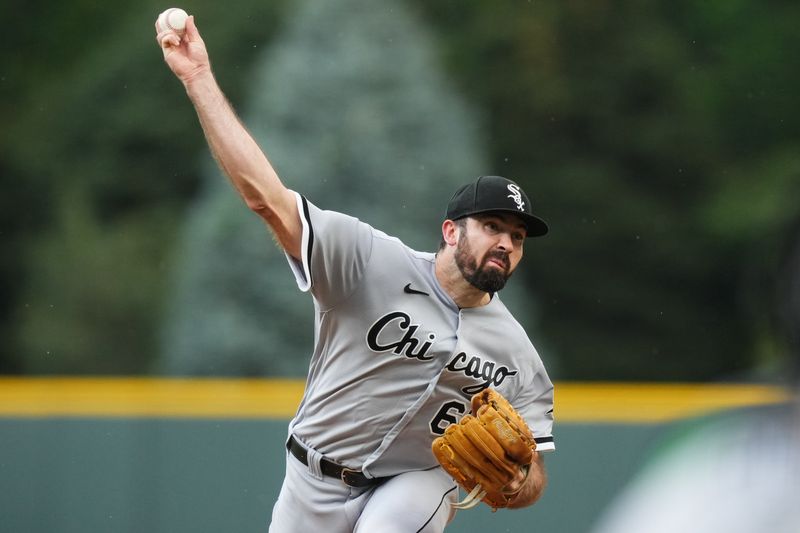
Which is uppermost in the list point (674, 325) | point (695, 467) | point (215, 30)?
point (215, 30)

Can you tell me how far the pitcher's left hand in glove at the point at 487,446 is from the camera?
3.69m

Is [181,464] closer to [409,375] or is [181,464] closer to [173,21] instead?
[409,375]

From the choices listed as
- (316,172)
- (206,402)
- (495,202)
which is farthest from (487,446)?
(316,172)

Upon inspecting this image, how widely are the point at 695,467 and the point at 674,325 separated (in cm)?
1196

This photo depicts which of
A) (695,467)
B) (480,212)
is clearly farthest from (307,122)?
(695,467)

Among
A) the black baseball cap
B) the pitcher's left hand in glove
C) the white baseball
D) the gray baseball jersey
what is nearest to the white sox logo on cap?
the black baseball cap

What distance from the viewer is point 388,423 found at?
3908 mm

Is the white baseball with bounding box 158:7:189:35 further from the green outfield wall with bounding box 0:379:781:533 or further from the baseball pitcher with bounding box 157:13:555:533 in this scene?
the green outfield wall with bounding box 0:379:781:533

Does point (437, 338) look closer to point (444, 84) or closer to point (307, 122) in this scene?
A: point (307, 122)

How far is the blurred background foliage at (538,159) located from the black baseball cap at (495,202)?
8.20 meters

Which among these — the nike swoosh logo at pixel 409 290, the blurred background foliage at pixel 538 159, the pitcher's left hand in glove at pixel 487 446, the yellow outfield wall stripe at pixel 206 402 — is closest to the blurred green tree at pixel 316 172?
the blurred background foliage at pixel 538 159

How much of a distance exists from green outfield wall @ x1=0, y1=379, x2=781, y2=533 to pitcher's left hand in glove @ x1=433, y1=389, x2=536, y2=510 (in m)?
2.19

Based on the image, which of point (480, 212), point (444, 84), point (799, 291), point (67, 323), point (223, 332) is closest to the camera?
point (799, 291)

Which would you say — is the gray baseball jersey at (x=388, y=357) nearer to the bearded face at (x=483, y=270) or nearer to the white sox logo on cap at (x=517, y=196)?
the bearded face at (x=483, y=270)
